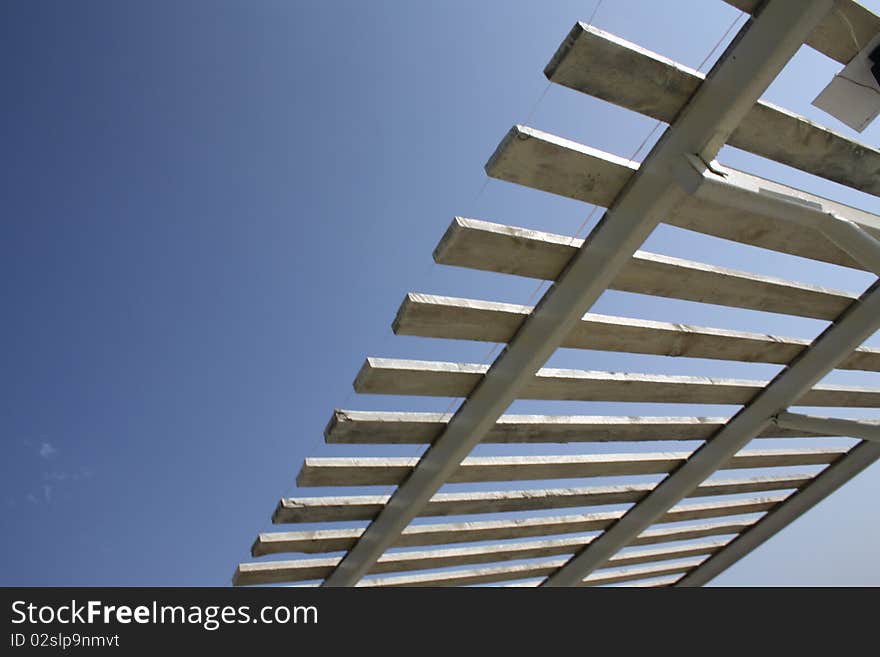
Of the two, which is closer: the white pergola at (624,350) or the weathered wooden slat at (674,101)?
the weathered wooden slat at (674,101)

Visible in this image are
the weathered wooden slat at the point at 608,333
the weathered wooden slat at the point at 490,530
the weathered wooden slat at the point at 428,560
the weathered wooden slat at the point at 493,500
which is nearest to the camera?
the weathered wooden slat at the point at 608,333

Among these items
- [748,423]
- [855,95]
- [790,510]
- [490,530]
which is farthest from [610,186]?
[790,510]

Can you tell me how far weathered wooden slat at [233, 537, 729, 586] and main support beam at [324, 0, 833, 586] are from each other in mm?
586

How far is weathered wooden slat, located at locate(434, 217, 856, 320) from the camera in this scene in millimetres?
2947

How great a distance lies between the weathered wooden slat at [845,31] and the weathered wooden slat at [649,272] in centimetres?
119

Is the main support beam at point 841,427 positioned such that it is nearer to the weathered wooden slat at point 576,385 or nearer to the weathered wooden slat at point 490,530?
the weathered wooden slat at point 576,385

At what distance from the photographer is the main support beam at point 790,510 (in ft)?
19.7

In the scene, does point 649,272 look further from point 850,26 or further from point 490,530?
point 490,530

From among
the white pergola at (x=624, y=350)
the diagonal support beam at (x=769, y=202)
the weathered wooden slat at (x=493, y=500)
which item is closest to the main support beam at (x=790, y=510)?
the white pergola at (x=624, y=350)

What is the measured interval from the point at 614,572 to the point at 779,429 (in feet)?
9.64

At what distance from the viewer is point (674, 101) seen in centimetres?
265
